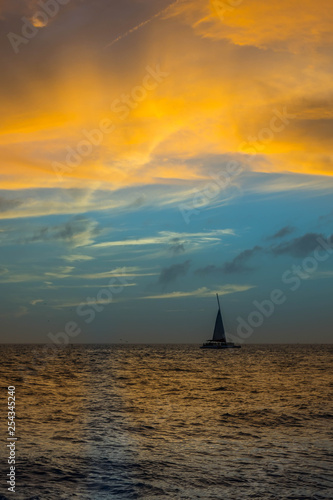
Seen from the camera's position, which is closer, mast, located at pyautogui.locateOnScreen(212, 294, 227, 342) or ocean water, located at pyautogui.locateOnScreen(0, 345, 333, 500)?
ocean water, located at pyautogui.locateOnScreen(0, 345, 333, 500)

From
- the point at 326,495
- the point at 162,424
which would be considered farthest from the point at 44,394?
the point at 326,495

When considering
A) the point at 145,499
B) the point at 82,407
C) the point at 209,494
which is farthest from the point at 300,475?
the point at 82,407

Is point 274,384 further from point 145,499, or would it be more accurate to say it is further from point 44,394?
point 145,499

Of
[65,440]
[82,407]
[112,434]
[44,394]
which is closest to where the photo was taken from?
[65,440]

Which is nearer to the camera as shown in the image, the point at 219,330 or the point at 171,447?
the point at 171,447

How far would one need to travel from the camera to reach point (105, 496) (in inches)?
790

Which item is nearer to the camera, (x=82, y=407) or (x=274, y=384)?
(x=82, y=407)

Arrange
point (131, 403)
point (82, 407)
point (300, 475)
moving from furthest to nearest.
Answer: point (131, 403), point (82, 407), point (300, 475)

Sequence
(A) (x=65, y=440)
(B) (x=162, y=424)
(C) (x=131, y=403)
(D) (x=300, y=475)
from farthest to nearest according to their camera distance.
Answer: (C) (x=131, y=403)
(B) (x=162, y=424)
(A) (x=65, y=440)
(D) (x=300, y=475)

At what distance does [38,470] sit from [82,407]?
22.0 m

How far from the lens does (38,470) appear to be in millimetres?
23609

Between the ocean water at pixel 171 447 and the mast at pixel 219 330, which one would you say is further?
the mast at pixel 219 330

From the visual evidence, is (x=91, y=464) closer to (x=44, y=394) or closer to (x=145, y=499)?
(x=145, y=499)

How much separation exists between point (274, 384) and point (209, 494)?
52.2 m
